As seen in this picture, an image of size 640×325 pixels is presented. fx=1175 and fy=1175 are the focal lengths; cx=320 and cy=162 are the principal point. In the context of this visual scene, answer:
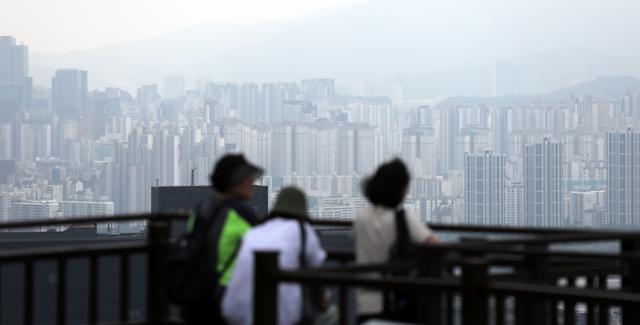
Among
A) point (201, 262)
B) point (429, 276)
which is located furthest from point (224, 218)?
point (429, 276)

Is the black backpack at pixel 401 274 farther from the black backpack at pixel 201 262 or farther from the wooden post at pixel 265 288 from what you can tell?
the black backpack at pixel 201 262

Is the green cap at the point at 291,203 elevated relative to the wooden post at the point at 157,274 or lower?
elevated

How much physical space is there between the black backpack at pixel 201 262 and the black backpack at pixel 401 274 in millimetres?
888

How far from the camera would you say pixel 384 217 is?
5859 mm

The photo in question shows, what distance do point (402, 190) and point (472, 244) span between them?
44 cm

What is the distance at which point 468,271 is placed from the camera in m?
4.38

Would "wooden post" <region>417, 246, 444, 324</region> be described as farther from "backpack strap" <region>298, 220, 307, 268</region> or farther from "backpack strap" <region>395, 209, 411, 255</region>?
"backpack strap" <region>298, 220, 307, 268</region>

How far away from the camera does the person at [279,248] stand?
563cm

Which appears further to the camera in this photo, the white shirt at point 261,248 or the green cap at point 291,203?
the green cap at point 291,203

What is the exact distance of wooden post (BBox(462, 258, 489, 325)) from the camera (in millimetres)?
4375

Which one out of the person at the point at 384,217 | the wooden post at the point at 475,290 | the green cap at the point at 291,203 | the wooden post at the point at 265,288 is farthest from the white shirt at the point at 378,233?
the wooden post at the point at 475,290

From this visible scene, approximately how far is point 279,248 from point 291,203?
0.27 metres

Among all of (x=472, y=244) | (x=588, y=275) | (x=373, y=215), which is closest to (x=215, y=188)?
(x=373, y=215)

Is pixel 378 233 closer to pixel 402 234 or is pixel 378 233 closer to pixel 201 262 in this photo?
pixel 402 234
